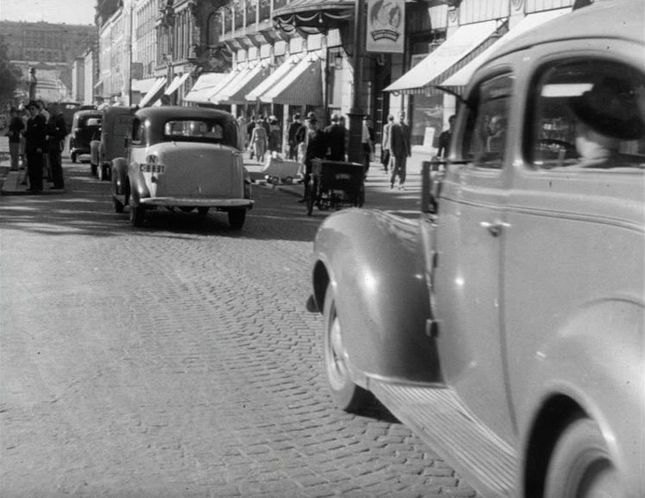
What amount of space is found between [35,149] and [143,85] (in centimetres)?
6871

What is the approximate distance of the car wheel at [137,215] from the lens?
14.6 m

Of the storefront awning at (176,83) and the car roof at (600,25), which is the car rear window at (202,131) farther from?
the storefront awning at (176,83)

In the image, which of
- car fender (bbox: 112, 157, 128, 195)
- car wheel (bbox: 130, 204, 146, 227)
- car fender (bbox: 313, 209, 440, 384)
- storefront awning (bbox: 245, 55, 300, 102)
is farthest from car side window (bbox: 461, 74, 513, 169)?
storefront awning (bbox: 245, 55, 300, 102)

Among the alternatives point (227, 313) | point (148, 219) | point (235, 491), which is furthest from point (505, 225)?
point (148, 219)

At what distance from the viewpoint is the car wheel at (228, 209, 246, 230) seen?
1482cm

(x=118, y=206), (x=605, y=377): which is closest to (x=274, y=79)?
(x=118, y=206)

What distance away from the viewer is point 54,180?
21.7 m

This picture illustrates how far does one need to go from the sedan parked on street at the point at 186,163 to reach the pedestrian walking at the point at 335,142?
9.90 ft

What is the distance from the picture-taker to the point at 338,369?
5828 mm

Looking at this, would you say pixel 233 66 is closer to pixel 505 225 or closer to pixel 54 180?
pixel 54 180

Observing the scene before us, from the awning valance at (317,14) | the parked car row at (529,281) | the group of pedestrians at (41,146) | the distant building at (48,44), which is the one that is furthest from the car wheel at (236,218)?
the distant building at (48,44)

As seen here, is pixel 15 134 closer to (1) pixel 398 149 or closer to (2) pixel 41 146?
(2) pixel 41 146

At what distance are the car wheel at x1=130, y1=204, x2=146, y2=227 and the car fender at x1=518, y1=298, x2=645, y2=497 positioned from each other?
39.1 feet

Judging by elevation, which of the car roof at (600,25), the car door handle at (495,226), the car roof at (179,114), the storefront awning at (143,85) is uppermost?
the storefront awning at (143,85)
